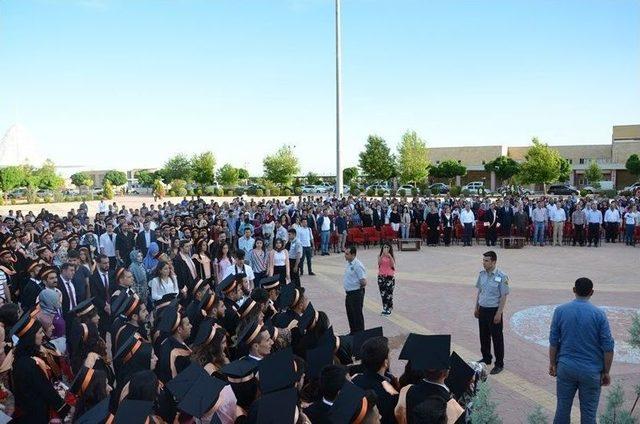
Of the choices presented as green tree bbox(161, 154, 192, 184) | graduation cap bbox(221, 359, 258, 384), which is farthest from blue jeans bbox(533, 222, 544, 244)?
green tree bbox(161, 154, 192, 184)

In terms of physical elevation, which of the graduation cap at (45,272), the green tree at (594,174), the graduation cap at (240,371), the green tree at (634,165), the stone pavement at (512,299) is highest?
the green tree at (634,165)

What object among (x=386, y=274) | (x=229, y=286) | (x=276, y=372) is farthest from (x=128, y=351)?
(x=386, y=274)

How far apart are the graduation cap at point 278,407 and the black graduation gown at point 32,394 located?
2432 mm

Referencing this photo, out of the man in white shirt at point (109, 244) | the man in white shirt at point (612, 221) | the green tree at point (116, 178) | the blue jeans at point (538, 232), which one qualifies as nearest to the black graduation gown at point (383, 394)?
the man in white shirt at point (109, 244)

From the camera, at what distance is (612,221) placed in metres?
21.3

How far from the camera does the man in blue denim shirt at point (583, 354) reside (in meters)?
5.33

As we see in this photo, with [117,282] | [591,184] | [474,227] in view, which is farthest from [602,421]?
[591,184]

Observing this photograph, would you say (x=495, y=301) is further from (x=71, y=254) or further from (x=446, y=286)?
(x=71, y=254)

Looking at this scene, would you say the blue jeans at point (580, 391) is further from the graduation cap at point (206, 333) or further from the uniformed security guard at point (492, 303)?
the graduation cap at point (206, 333)

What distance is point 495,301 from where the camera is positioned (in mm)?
7777

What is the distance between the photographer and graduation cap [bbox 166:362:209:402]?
429cm

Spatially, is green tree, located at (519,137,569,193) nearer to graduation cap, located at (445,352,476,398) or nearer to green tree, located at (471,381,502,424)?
graduation cap, located at (445,352,476,398)

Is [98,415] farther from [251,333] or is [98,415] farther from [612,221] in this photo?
[612,221]

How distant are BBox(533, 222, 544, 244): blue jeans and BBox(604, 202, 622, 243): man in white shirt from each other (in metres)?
2.83
